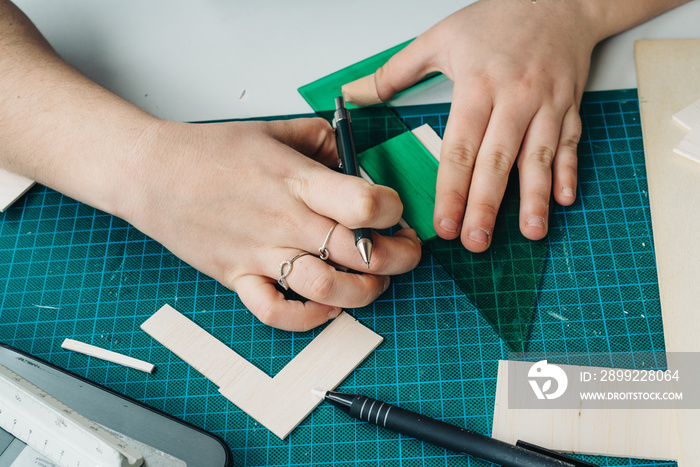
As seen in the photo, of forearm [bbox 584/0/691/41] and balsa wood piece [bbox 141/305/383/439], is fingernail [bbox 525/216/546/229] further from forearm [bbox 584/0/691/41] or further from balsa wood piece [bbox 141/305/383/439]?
forearm [bbox 584/0/691/41]

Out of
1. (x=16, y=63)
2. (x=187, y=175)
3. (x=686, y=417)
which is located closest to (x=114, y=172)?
(x=187, y=175)

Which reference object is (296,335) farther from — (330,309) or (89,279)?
(89,279)

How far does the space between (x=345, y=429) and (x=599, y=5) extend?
1.02 metres

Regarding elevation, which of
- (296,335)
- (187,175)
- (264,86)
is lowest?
(296,335)

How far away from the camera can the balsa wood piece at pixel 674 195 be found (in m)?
0.86

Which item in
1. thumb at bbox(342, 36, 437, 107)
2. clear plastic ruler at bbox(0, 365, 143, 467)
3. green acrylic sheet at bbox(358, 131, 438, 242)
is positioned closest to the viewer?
clear plastic ruler at bbox(0, 365, 143, 467)

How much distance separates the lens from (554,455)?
77 cm

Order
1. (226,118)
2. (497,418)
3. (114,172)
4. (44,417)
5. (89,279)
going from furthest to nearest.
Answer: (226,118)
(89,279)
(114,172)
(497,418)
(44,417)

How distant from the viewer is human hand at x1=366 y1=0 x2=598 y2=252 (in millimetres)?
971

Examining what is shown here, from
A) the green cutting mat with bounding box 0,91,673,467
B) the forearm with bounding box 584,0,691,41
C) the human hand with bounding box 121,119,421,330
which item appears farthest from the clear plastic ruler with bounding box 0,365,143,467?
the forearm with bounding box 584,0,691,41

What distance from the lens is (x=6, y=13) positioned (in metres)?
1.13

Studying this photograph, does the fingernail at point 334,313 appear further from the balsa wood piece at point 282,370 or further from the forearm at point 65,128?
the forearm at point 65,128

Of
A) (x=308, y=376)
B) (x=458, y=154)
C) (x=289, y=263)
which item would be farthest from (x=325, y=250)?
(x=458, y=154)

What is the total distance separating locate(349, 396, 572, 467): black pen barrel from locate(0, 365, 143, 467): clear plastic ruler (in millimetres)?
348
